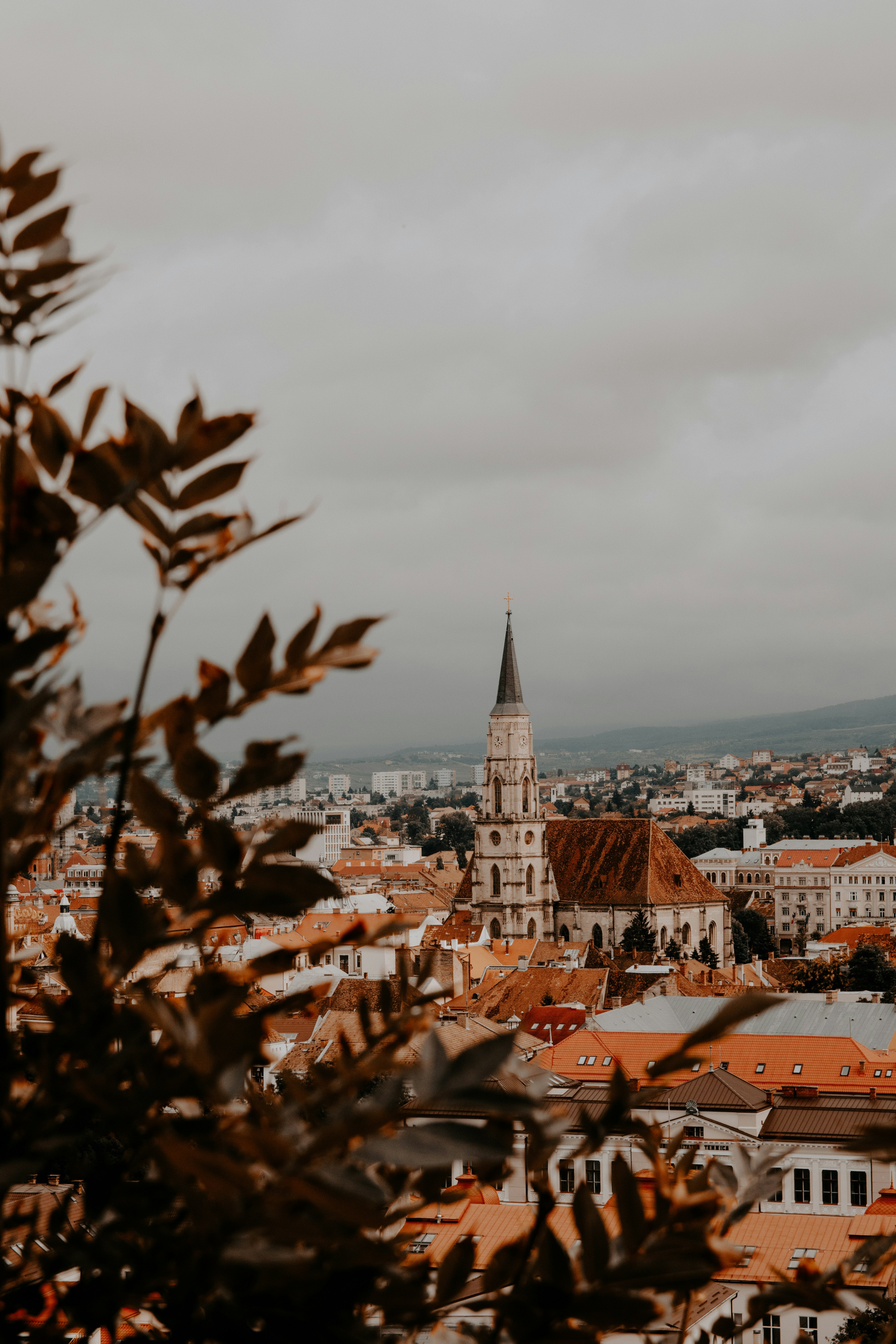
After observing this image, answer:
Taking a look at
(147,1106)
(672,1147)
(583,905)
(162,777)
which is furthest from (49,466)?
(583,905)

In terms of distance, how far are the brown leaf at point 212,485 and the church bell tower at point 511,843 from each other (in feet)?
207

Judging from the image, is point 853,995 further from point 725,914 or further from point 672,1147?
point 672,1147

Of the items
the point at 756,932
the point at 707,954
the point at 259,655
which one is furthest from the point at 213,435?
the point at 756,932

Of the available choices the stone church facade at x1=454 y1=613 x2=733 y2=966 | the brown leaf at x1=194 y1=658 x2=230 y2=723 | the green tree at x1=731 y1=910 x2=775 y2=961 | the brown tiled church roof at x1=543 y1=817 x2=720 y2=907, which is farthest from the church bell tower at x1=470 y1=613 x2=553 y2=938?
the brown leaf at x1=194 y1=658 x2=230 y2=723

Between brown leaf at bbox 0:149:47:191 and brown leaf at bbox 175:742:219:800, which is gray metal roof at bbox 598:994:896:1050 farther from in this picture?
brown leaf at bbox 0:149:47:191

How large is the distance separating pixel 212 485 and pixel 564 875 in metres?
66.7

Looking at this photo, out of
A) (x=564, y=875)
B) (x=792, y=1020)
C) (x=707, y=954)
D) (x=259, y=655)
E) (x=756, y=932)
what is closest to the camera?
(x=259, y=655)

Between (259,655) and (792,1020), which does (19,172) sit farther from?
(792,1020)

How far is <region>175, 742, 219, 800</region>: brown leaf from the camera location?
1566mm

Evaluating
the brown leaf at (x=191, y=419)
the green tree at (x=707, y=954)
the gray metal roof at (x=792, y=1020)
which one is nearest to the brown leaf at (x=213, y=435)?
the brown leaf at (x=191, y=419)

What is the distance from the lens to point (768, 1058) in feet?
99.5

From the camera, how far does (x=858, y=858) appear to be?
9544cm

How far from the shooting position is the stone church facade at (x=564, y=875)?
2518 inches

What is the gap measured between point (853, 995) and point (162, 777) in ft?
144
